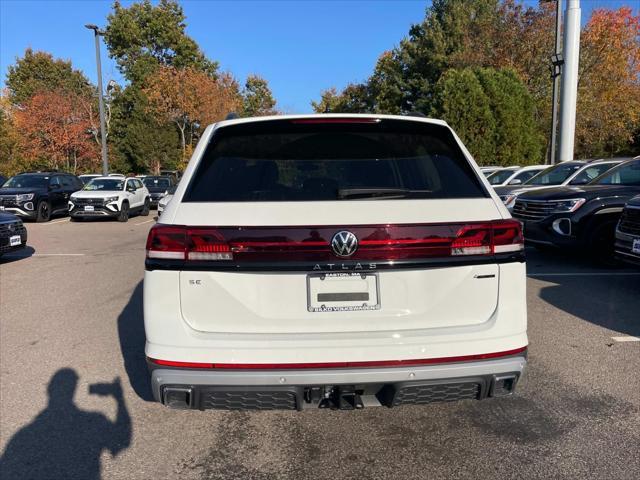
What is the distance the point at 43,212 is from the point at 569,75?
19297mm

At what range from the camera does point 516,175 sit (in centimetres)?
1531

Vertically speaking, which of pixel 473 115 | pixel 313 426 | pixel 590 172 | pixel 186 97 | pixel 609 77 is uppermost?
pixel 186 97

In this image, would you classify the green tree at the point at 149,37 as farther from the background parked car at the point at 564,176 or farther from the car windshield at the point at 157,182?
the background parked car at the point at 564,176

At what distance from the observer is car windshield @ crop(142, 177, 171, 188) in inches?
1019

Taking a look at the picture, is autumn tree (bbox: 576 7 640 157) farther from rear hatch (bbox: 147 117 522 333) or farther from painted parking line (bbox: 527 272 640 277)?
rear hatch (bbox: 147 117 522 333)

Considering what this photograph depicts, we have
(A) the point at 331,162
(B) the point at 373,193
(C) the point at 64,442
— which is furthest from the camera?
(C) the point at 64,442

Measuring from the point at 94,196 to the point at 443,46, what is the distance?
3085 centimetres

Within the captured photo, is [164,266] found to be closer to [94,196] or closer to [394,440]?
[394,440]

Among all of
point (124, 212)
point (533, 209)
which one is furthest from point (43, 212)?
point (533, 209)

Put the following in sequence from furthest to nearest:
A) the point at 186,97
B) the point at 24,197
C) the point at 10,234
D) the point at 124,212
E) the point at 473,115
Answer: the point at 186,97
the point at 473,115
the point at 124,212
the point at 24,197
the point at 10,234

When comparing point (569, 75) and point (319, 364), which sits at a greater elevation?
point (569, 75)

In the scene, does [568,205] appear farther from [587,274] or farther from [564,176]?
[564,176]

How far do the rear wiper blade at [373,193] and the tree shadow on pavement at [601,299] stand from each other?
3678mm

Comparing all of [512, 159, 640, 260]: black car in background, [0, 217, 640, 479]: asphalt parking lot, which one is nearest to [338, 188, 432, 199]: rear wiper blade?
[0, 217, 640, 479]: asphalt parking lot
